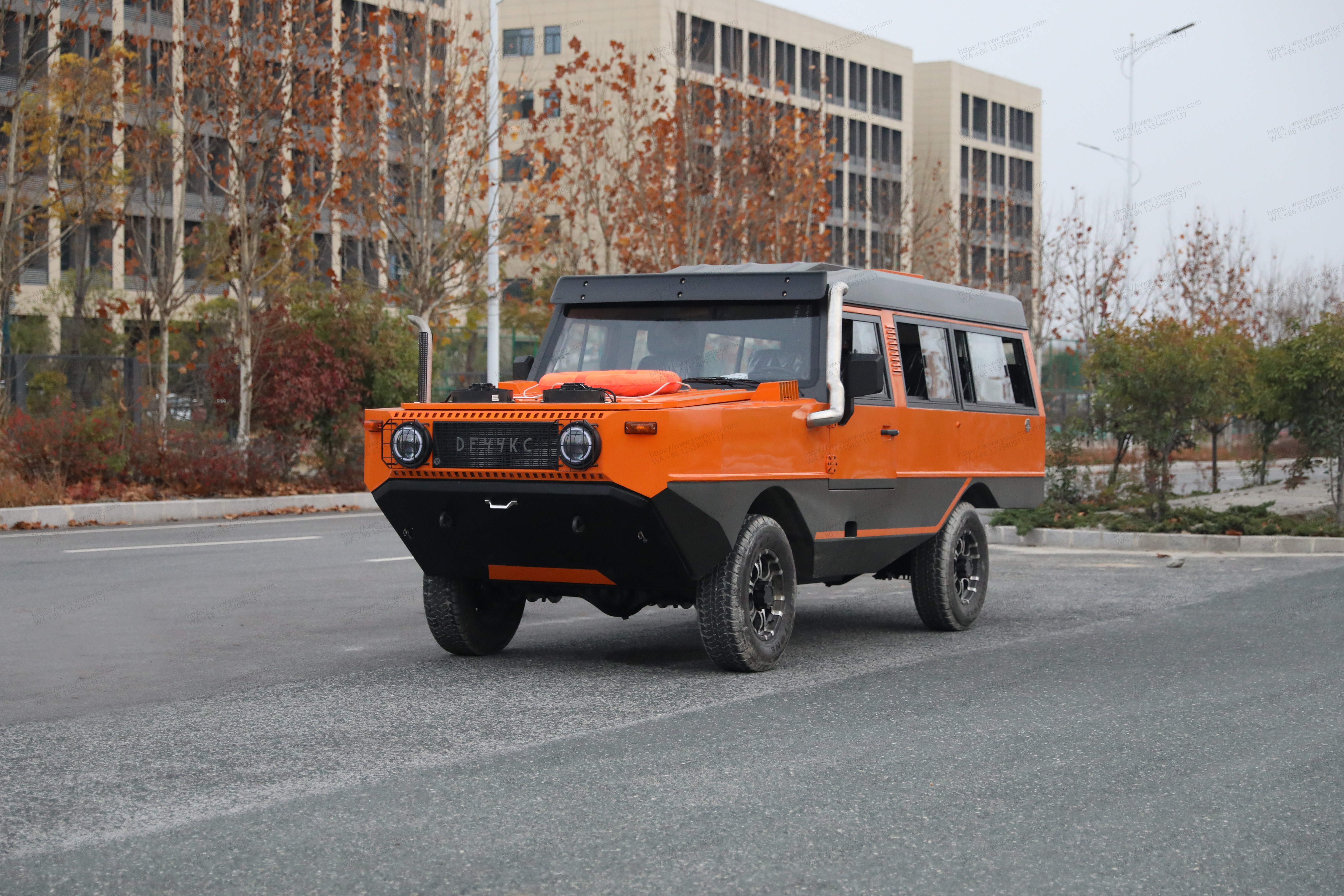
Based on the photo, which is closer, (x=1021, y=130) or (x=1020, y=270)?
(x=1020, y=270)

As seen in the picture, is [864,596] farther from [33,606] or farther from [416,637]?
[33,606]

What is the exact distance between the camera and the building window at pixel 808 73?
246 feet

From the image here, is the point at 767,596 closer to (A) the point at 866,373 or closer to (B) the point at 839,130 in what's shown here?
(A) the point at 866,373

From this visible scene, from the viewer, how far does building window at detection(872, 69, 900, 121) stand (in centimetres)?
8381

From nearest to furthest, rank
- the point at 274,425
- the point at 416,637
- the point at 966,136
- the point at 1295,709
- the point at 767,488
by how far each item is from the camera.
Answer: the point at 1295,709, the point at 767,488, the point at 416,637, the point at 274,425, the point at 966,136

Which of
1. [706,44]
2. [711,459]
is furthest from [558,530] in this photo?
[706,44]

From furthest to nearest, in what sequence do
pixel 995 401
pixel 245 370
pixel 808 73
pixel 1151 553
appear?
pixel 808 73
pixel 245 370
pixel 1151 553
pixel 995 401

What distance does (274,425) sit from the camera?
23953 millimetres

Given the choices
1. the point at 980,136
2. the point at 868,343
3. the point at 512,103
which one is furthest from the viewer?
the point at 980,136

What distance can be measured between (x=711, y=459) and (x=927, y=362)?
2.81 metres

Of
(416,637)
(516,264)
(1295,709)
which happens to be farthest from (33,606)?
(516,264)

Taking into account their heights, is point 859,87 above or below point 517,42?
above

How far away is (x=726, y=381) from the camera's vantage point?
8688mm

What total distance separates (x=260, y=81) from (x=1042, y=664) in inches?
761
